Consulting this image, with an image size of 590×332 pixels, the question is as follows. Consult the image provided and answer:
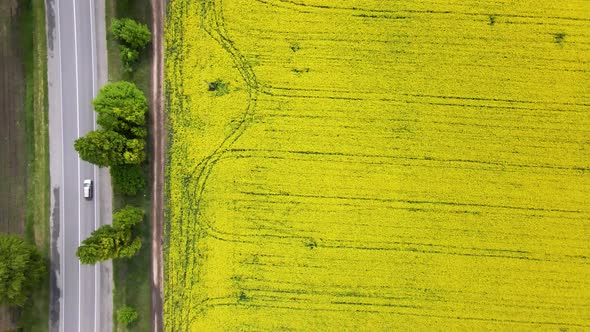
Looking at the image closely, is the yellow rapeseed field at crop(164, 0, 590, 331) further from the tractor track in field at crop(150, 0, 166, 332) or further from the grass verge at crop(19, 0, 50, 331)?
the grass verge at crop(19, 0, 50, 331)

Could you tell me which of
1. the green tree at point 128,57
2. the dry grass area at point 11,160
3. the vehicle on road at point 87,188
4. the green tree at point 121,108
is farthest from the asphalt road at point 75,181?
the green tree at point 121,108

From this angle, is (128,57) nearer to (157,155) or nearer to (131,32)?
(131,32)

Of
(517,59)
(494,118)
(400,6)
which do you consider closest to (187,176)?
(400,6)

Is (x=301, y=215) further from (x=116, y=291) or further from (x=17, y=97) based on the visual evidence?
(x=17, y=97)

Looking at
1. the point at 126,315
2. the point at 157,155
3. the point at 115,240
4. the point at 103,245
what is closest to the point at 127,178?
the point at 157,155

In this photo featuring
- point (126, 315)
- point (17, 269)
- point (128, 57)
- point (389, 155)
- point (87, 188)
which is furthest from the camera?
point (389, 155)

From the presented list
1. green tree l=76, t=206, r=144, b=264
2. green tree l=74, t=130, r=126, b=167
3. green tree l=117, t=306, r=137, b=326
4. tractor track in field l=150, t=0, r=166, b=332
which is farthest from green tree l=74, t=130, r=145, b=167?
green tree l=117, t=306, r=137, b=326
